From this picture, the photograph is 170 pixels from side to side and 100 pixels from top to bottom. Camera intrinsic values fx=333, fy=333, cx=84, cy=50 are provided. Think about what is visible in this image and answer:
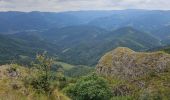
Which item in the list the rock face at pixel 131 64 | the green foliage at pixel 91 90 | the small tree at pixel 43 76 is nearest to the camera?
the small tree at pixel 43 76

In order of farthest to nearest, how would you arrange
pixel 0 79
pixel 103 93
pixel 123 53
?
1. pixel 123 53
2. pixel 103 93
3. pixel 0 79

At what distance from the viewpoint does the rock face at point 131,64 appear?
153375 mm

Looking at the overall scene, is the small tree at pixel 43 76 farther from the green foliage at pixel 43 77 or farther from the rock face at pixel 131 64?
the rock face at pixel 131 64

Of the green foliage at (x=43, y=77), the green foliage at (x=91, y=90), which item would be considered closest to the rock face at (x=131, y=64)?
the green foliage at (x=91, y=90)

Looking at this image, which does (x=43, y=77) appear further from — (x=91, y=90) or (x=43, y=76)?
(x=91, y=90)

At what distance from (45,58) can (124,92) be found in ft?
370

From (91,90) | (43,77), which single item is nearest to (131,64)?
(91,90)

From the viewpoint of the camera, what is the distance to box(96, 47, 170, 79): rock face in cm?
15338

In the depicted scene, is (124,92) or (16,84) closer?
(16,84)

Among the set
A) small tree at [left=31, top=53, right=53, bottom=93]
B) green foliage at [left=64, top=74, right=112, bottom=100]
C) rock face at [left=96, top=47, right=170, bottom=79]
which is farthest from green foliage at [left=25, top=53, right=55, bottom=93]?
rock face at [left=96, top=47, right=170, bottom=79]

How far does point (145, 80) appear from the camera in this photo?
150m

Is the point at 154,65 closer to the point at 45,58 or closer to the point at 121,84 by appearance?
the point at 121,84

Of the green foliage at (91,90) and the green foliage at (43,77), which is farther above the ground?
the green foliage at (43,77)

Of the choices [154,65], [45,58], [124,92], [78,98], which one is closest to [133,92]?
[124,92]
